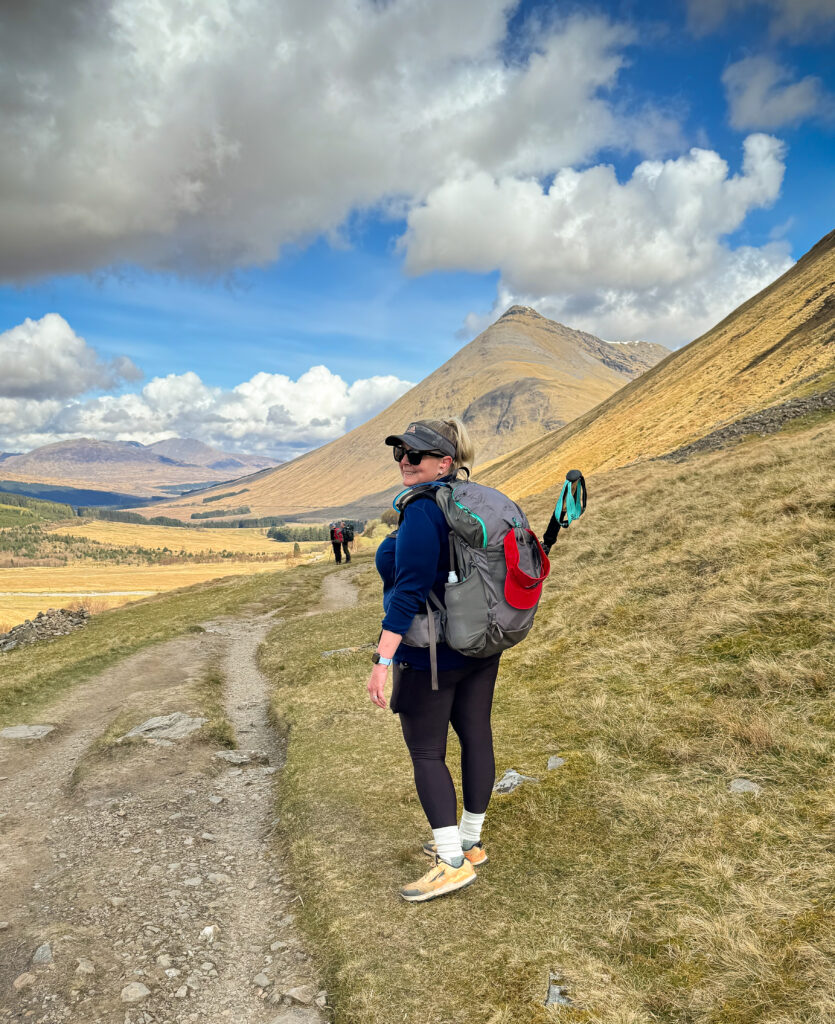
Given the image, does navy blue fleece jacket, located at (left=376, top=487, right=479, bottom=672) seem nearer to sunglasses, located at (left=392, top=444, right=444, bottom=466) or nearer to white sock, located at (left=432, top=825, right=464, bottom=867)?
sunglasses, located at (left=392, top=444, right=444, bottom=466)

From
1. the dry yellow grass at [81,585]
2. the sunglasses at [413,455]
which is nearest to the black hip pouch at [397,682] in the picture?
the sunglasses at [413,455]

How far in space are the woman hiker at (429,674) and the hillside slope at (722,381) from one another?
4628 centimetres

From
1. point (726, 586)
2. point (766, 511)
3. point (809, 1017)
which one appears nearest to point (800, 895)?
point (809, 1017)

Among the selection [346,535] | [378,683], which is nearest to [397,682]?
[378,683]

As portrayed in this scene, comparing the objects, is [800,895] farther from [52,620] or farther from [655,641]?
[52,620]

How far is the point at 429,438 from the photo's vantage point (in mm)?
4969

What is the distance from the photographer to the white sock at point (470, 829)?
5.43 meters

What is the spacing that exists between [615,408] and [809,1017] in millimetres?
120453

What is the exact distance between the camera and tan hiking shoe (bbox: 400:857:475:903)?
5137 mm

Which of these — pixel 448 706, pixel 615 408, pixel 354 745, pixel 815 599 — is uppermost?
pixel 615 408

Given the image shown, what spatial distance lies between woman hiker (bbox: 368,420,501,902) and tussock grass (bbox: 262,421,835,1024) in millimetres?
705

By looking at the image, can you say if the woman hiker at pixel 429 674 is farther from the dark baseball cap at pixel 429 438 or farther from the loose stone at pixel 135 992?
the loose stone at pixel 135 992

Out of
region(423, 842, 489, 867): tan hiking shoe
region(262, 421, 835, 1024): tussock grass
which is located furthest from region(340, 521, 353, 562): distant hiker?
region(423, 842, 489, 867): tan hiking shoe

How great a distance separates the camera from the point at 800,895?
4.29 m
